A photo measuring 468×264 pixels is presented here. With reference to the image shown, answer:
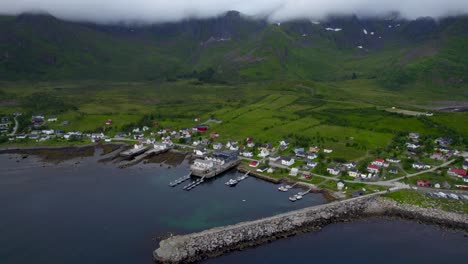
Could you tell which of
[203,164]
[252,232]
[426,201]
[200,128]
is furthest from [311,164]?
[200,128]

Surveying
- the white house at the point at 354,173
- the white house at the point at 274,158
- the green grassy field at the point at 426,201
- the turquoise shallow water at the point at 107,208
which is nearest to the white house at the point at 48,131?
the turquoise shallow water at the point at 107,208

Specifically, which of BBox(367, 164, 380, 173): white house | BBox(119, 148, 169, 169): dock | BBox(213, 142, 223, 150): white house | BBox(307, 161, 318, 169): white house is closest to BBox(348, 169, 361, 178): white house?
BBox(367, 164, 380, 173): white house

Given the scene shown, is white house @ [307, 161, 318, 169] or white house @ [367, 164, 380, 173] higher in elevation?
white house @ [367, 164, 380, 173]

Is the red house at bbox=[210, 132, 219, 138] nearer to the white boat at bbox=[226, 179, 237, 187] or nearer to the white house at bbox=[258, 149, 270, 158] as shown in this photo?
the white house at bbox=[258, 149, 270, 158]

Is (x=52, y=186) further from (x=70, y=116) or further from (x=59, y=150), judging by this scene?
(x=70, y=116)

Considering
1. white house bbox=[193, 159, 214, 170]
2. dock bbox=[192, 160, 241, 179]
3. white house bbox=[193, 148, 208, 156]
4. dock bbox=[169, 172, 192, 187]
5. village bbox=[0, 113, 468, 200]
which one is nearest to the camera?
village bbox=[0, 113, 468, 200]

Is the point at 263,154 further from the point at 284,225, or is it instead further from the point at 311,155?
the point at 284,225
